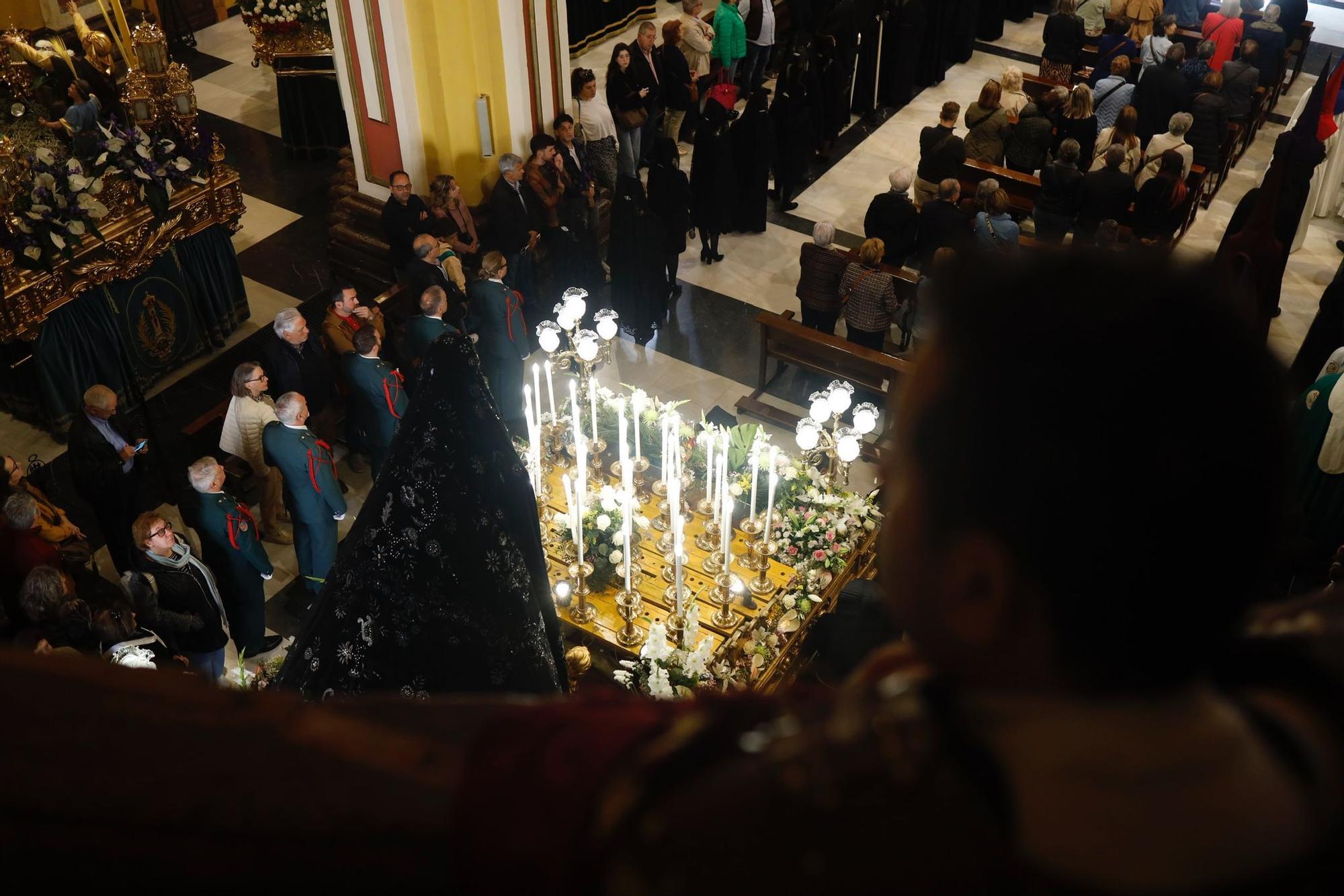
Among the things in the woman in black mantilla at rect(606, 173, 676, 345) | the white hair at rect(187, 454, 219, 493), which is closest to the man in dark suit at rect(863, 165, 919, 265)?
the woman in black mantilla at rect(606, 173, 676, 345)

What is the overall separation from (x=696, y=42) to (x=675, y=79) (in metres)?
0.65

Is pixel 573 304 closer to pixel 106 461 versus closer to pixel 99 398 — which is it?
pixel 99 398

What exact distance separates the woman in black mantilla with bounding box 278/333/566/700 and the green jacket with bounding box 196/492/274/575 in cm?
529

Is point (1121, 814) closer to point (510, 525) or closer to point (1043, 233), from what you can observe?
point (510, 525)

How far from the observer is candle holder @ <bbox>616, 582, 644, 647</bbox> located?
216 inches

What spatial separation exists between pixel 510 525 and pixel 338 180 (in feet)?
31.4

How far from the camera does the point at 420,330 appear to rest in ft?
24.6

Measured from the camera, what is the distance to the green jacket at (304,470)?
21.2 feet

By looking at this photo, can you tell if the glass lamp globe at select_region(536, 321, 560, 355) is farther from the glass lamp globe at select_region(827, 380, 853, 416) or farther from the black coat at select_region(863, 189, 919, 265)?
the black coat at select_region(863, 189, 919, 265)

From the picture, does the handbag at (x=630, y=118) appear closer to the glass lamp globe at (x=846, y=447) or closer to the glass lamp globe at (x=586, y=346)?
the glass lamp globe at (x=586, y=346)

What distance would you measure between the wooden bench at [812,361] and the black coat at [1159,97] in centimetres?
488

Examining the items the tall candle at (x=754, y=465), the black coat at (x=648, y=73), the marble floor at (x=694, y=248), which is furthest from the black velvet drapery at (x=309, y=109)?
the tall candle at (x=754, y=465)

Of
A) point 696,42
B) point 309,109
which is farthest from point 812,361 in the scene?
point 309,109

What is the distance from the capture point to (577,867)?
405 millimetres
